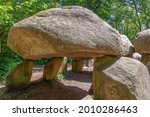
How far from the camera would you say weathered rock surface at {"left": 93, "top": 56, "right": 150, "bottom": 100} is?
5.92 meters

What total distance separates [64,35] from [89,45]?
57 centimetres

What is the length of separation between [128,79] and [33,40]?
2.19 m

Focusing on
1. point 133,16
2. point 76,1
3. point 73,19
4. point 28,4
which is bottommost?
point 133,16

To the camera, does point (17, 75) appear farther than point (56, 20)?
Yes

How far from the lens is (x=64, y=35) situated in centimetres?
626

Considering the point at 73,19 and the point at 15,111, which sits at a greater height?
the point at 73,19

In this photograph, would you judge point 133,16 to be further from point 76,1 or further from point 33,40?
point 33,40

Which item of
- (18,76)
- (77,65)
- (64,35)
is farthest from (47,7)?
(64,35)

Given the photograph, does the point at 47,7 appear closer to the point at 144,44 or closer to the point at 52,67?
the point at 144,44

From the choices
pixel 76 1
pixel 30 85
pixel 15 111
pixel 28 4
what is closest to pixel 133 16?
pixel 76 1

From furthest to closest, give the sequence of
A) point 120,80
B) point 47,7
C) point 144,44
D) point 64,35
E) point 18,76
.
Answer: point 47,7 < point 144,44 < point 18,76 < point 64,35 < point 120,80

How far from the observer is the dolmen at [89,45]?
6.04 meters

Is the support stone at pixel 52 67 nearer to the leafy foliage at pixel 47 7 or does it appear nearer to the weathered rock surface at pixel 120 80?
the weathered rock surface at pixel 120 80

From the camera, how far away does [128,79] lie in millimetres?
6035
